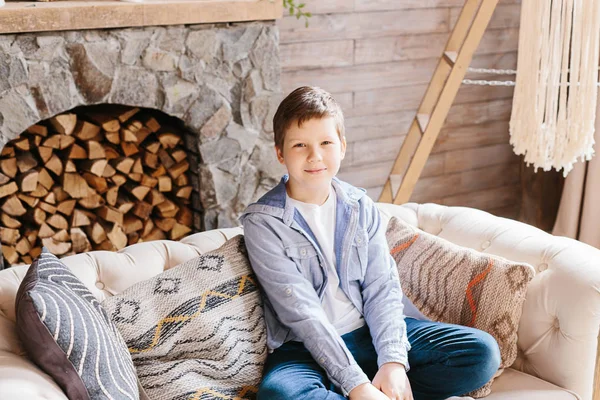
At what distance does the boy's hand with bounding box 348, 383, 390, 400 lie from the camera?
1.67m

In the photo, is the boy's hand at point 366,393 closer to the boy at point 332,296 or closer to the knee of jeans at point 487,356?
the boy at point 332,296

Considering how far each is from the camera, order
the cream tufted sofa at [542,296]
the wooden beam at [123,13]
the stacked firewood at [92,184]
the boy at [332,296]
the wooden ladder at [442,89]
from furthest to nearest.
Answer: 1. the wooden ladder at [442,89]
2. the stacked firewood at [92,184]
3. the wooden beam at [123,13]
4. the cream tufted sofa at [542,296]
5. the boy at [332,296]

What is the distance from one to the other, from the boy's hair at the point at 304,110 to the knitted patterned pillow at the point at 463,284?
1.41ft

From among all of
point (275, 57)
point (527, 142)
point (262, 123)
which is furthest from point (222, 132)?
point (527, 142)

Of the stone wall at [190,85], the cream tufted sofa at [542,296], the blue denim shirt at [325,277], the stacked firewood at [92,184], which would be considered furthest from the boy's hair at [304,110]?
the stacked firewood at [92,184]

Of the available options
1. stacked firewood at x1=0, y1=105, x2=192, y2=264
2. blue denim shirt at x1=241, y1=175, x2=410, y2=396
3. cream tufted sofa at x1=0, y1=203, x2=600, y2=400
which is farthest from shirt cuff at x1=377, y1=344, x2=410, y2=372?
stacked firewood at x1=0, y1=105, x2=192, y2=264

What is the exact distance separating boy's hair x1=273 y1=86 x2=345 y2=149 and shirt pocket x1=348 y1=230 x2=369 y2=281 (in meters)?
0.28

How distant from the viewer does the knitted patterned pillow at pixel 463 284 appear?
192cm

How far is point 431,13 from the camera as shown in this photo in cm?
338

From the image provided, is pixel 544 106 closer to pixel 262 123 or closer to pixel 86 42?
pixel 262 123

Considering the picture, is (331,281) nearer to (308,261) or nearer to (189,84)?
(308,261)

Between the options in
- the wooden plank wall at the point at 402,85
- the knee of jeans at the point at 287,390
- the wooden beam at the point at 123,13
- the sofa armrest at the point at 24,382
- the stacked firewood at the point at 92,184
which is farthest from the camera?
the wooden plank wall at the point at 402,85

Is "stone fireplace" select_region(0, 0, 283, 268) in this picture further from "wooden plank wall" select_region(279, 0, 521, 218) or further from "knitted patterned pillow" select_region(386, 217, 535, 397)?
"knitted patterned pillow" select_region(386, 217, 535, 397)

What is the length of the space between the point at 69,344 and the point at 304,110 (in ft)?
2.60
